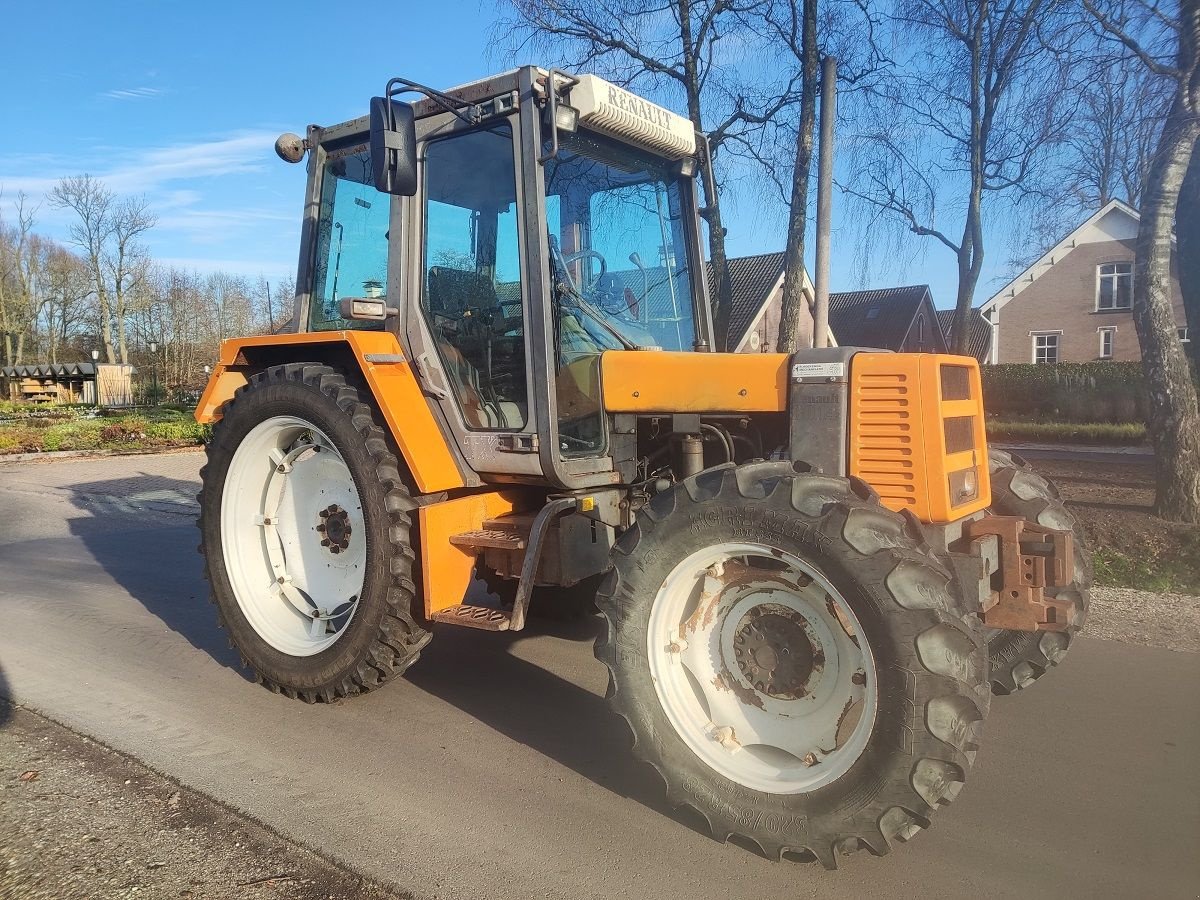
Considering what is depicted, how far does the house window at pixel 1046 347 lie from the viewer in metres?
34.2

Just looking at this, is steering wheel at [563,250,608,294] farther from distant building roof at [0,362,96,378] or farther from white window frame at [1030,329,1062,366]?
distant building roof at [0,362,96,378]

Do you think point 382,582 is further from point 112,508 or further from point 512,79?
point 112,508

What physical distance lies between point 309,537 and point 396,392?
45.9 inches

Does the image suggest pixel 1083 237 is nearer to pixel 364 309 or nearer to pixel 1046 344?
pixel 1046 344

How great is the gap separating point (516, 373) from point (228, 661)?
2.58 metres

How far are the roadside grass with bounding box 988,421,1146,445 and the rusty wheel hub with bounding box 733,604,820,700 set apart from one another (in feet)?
55.5

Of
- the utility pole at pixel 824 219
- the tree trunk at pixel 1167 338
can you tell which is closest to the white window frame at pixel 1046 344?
the tree trunk at pixel 1167 338

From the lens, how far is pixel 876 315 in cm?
4106

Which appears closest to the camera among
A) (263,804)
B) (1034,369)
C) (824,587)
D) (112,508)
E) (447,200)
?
(824,587)

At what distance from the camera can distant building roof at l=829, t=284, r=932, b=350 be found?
39438 millimetres

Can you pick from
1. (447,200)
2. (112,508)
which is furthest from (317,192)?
(112,508)

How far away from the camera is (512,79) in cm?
379

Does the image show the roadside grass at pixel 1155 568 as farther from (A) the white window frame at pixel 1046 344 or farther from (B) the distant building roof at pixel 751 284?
(A) the white window frame at pixel 1046 344

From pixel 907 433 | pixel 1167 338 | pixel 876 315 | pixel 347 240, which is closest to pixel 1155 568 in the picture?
pixel 1167 338
